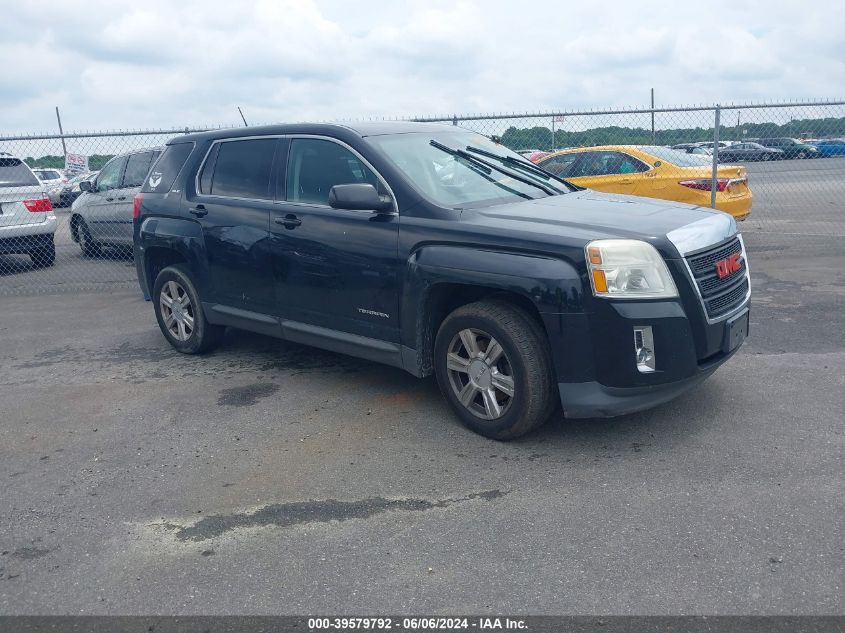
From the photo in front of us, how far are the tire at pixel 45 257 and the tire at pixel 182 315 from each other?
662 cm

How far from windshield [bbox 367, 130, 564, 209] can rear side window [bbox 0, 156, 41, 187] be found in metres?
8.49

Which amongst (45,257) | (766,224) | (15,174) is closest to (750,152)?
(766,224)

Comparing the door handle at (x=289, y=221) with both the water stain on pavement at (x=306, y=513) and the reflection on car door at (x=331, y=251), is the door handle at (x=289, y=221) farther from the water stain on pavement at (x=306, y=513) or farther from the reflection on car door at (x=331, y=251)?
the water stain on pavement at (x=306, y=513)

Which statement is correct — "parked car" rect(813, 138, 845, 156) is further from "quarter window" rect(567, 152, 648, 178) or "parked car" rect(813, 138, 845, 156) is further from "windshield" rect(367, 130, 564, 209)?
"windshield" rect(367, 130, 564, 209)

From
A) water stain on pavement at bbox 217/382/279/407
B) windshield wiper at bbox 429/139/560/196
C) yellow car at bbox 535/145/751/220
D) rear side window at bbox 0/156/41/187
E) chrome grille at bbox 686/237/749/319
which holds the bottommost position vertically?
water stain on pavement at bbox 217/382/279/407

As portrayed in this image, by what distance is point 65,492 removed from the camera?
4.21 meters

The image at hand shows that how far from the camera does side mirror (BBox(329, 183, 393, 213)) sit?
479 centimetres

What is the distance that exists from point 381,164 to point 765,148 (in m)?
12.8

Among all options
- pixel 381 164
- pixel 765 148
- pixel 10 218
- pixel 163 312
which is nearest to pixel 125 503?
pixel 381 164

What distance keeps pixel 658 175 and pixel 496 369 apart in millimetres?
7861

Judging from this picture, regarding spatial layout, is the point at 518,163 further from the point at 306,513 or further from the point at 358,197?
the point at 306,513

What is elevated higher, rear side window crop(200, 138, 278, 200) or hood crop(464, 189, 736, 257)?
rear side window crop(200, 138, 278, 200)

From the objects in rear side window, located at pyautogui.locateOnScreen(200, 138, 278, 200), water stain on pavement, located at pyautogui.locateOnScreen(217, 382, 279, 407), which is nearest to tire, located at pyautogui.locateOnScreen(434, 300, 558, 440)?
water stain on pavement, located at pyautogui.locateOnScreen(217, 382, 279, 407)

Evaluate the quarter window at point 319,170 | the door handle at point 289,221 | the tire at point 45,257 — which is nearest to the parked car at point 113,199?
the tire at point 45,257
